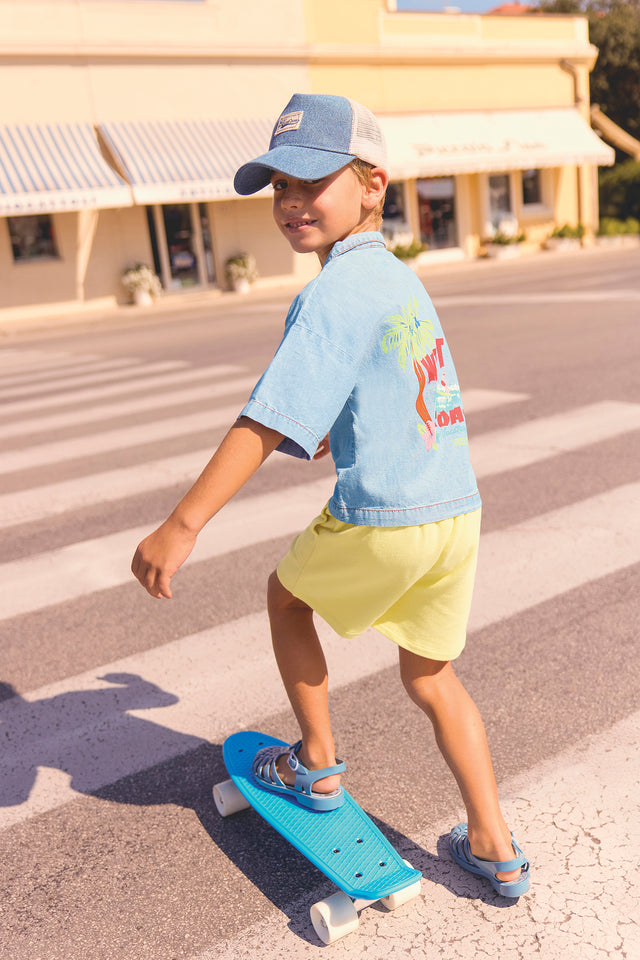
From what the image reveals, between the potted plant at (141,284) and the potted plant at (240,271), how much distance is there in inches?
79.2

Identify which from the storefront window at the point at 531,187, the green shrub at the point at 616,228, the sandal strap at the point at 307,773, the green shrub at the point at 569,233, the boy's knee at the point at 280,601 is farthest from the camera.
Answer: the green shrub at the point at 616,228

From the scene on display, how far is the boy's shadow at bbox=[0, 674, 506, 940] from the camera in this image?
2332 millimetres

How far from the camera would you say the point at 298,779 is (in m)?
2.42

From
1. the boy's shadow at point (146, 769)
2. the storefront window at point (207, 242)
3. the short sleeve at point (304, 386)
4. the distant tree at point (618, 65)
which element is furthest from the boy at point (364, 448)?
the distant tree at point (618, 65)

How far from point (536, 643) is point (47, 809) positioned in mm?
1801

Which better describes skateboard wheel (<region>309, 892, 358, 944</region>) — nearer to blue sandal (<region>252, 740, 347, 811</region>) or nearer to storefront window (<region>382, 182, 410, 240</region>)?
blue sandal (<region>252, 740, 347, 811</region>)

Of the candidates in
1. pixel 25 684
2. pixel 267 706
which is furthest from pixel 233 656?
pixel 25 684

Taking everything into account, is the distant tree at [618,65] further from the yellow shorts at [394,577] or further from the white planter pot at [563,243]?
Result: the yellow shorts at [394,577]

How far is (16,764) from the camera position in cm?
297

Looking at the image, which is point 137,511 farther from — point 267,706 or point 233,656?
point 267,706

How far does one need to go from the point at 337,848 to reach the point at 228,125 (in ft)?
77.9

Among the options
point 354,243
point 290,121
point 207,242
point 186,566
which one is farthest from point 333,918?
point 207,242

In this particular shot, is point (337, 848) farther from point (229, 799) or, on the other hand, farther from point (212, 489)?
point (212, 489)

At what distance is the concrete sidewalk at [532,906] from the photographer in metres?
2.05
